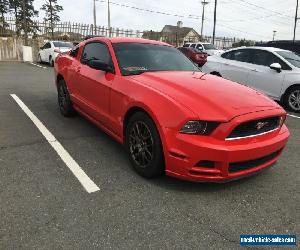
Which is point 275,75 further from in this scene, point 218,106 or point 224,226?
point 224,226

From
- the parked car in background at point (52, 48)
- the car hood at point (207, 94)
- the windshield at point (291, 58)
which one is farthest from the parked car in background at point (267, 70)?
the parked car in background at point (52, 48)

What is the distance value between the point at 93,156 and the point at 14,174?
104 cm

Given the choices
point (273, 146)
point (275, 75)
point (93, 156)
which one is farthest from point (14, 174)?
point (275, 75)

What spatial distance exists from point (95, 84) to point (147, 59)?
0.85 metres

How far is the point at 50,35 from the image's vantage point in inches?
1222

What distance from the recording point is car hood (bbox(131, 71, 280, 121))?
11.2ft

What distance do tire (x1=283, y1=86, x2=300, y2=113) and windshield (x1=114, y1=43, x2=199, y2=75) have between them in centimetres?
400

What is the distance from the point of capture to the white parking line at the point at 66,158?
12.1 ft

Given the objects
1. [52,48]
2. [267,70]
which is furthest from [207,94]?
[52,48]

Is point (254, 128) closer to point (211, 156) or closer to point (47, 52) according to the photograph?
point (211, 156)

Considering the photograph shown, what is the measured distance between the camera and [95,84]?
4906 mm

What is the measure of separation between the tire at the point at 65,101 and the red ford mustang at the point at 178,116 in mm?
1278

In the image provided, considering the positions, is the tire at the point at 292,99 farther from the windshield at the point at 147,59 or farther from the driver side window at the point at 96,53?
the driver side window at the point at 96,53

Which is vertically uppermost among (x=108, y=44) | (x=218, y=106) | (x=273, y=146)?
(x=108, y=44)
